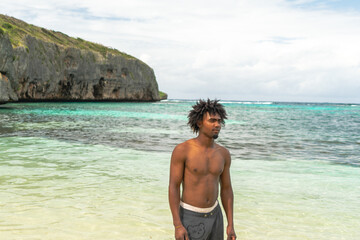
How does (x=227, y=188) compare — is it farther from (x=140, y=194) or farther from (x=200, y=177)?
(x=140, y=194)

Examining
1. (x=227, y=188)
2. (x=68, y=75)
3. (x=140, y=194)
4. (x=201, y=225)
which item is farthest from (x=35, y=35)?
(x=201, y=225)

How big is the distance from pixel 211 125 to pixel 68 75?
72.9 metres

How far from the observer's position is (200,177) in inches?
119

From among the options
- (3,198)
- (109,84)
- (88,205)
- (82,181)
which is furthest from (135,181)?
(109,84)

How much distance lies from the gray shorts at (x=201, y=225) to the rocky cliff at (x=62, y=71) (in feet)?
118

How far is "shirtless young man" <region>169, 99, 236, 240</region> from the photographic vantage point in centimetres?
296

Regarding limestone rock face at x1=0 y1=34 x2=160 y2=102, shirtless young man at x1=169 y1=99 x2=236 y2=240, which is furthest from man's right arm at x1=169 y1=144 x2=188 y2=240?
limestone rock face at x1=0 y1=34 x2=160 y2=102

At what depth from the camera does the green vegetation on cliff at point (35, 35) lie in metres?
57.1

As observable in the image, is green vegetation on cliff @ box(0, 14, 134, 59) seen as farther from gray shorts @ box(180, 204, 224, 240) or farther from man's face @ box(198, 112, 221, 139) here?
gray shorts @ box(180, 204, 224, 240)

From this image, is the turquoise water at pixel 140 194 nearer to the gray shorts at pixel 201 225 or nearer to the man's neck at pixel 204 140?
the gray shorts at pixel 201 225

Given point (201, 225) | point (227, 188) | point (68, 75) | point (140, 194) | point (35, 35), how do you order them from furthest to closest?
point (68, 75)
point (35, 35)
point (140, 194)
point (227, 188)
point (201, 225)

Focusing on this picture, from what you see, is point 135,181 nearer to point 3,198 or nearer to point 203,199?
point 3,198

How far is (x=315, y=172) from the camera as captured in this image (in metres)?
Result: 9.95

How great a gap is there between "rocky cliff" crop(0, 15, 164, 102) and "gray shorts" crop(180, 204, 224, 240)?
36.1m
